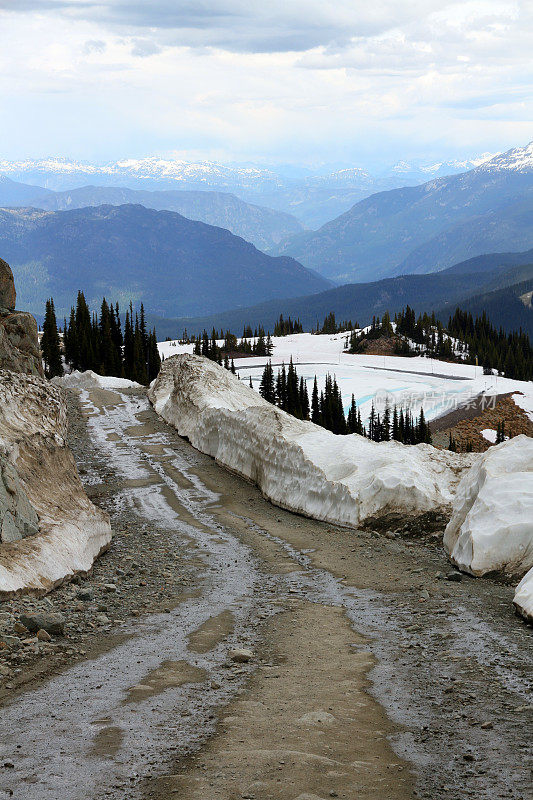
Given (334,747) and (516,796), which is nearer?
(516,796)

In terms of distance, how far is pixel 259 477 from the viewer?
37438 millimetres

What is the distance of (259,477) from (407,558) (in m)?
14.4

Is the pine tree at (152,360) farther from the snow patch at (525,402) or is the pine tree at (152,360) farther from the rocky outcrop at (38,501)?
the rocky outcrop at (38,501)

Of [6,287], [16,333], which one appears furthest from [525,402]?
[16,333]

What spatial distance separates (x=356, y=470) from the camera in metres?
30.5

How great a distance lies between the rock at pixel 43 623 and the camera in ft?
45.5

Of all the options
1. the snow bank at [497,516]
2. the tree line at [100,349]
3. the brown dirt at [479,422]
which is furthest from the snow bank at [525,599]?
the brown dirt at [479,422]

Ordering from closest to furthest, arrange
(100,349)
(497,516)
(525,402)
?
(497,516) < (100,349) < (525,402)

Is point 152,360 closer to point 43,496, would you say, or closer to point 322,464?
point 322,464

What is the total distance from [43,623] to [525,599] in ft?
31.2

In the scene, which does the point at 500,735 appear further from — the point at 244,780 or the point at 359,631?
the point at 359,631

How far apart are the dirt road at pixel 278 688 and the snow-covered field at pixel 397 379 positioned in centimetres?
10936

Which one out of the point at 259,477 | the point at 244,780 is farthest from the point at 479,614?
the point at 259,477

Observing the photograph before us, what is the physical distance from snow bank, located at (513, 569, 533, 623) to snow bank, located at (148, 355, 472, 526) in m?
11.9
